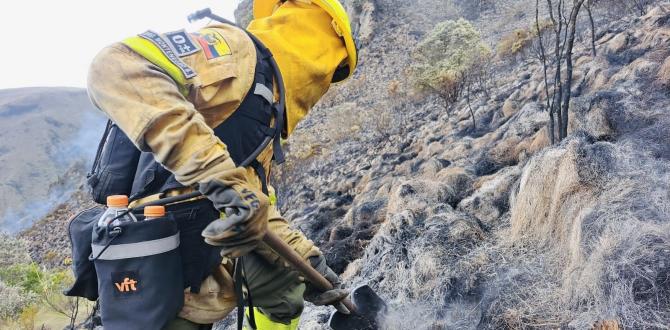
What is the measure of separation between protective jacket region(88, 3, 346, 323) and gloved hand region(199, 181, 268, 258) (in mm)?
61

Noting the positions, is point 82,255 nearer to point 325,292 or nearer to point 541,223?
point 325,292

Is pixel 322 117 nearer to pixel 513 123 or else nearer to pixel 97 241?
pixel 513 123

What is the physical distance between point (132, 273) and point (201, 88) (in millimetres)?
733

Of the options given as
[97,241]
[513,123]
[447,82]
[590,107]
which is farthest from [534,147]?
[447,82]

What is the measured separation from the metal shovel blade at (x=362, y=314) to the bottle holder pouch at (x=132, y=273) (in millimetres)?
1097

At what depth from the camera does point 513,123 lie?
5559mm

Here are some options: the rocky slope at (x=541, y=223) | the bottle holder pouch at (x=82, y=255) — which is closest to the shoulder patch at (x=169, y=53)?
the bottle holder pouch at (x=82, y=255)

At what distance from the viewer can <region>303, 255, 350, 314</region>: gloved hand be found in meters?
2.32

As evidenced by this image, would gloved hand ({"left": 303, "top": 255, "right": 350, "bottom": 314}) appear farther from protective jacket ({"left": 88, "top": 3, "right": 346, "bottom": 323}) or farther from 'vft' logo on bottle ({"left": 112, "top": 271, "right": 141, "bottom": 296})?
'vft' logo on bottle ({"left": 112, "top": 271, "right": 141, "bottom": 296})

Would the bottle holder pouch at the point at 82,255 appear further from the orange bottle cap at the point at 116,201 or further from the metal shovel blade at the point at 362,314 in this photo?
the metal shovel blade at the point at 362,314

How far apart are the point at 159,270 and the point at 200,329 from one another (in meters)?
0.48

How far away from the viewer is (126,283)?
1.65 m

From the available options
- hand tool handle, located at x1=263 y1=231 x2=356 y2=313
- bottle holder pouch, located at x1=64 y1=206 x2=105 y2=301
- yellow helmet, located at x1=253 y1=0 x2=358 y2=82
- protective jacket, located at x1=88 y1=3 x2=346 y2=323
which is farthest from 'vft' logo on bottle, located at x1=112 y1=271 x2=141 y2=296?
yellow helmet, located at x1=253 y1=0 x2=358 y2=82

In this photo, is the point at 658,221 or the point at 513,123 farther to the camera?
the point at 513,123
